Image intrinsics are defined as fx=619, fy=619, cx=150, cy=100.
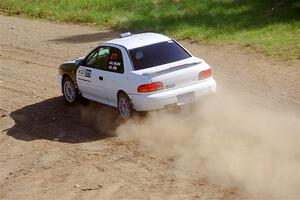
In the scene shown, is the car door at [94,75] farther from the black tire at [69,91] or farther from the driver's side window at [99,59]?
the black tire at [69,91]

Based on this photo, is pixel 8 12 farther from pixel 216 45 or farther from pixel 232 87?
pixel 232 87

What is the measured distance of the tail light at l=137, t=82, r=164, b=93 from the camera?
1158 cm

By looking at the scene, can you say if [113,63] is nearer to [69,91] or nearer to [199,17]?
[69,91]

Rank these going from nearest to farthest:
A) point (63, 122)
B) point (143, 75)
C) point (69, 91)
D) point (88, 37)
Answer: point (143, 75) < point (63, 122) < point (69, 91) < point (88, 37)

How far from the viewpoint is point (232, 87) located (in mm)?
14344

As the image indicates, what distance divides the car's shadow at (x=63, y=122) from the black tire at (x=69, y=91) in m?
0.15

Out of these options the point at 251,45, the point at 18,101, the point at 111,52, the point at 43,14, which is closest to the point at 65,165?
the point at 111,52

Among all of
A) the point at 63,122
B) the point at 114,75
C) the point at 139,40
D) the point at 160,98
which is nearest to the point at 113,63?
the point at 114,75

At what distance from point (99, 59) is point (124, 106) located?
4.65 ft

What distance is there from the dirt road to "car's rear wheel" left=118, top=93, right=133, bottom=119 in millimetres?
238

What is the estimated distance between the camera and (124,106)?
1220cm

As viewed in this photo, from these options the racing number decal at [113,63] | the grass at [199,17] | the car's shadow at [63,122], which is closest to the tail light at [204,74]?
the racing number decal at [113,63]

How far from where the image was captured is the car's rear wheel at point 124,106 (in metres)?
12.0

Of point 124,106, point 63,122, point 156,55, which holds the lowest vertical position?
point 63,122
